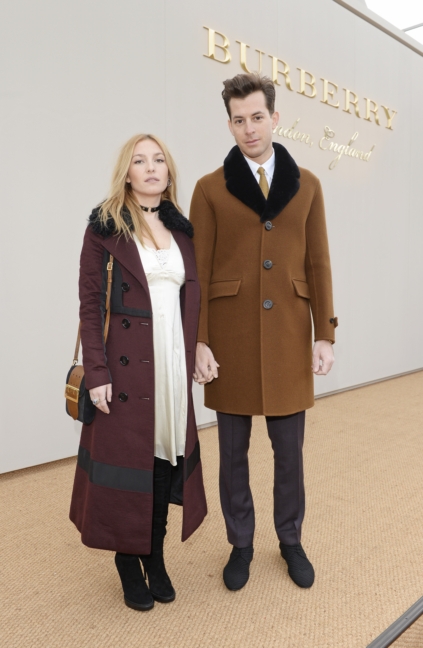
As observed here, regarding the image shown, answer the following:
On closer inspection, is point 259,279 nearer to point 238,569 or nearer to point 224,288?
point 224,288

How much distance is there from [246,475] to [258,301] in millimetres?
593

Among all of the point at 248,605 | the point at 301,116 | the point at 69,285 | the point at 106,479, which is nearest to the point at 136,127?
the point at 69,285

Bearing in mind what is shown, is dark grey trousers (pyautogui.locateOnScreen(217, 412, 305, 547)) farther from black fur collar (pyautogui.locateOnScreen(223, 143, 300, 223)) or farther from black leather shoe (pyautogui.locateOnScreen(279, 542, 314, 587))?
black fur collar (pyautogui.locateOnScreen(223, 143, 300, 223))

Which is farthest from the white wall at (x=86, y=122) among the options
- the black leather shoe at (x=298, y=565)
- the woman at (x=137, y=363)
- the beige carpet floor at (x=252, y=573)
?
the black leather shoe at (x=298, y=565)

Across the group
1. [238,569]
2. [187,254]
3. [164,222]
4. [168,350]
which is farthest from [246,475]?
[164,222]

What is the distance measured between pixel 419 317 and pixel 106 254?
5061mm

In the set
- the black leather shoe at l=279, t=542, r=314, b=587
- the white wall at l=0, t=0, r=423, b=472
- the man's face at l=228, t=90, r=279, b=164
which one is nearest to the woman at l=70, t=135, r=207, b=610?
the man's face at l=228, t=90, r=279, b=164

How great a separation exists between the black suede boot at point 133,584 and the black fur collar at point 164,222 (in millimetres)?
968

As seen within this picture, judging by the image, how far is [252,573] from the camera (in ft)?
6.52

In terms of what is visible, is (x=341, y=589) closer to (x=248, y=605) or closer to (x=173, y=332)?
(x=248, y=605)

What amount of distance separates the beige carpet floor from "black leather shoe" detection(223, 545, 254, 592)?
0.03 meters

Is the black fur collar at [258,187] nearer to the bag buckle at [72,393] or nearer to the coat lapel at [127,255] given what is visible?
the coat lapel at [127,255]

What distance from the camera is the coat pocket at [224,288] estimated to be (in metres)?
1.80

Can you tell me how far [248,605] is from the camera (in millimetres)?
1795
